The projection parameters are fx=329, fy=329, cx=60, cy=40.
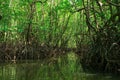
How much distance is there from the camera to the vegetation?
9.19m

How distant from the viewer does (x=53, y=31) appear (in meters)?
17.4

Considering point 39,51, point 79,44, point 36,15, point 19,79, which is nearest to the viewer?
point 19,79

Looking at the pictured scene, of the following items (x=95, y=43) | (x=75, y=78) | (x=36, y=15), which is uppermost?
(x=36, y=15)

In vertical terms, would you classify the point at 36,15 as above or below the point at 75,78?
above

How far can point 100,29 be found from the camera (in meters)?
9.61

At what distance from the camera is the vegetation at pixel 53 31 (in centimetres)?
919

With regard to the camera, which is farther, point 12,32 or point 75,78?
point 12,32

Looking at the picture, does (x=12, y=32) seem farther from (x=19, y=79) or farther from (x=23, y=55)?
(x=19, y=79)

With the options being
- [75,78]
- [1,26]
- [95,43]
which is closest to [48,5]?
[1,26]

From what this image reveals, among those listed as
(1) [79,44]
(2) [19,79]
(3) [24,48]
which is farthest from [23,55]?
(1) [79,44]

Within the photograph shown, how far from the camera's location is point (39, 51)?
45.8ft

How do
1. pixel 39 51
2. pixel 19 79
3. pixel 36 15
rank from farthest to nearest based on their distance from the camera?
pixel 36 15
pixel 39 51
pixel 19 79

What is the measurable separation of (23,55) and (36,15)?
3669mm

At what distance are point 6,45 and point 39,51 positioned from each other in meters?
1.86
